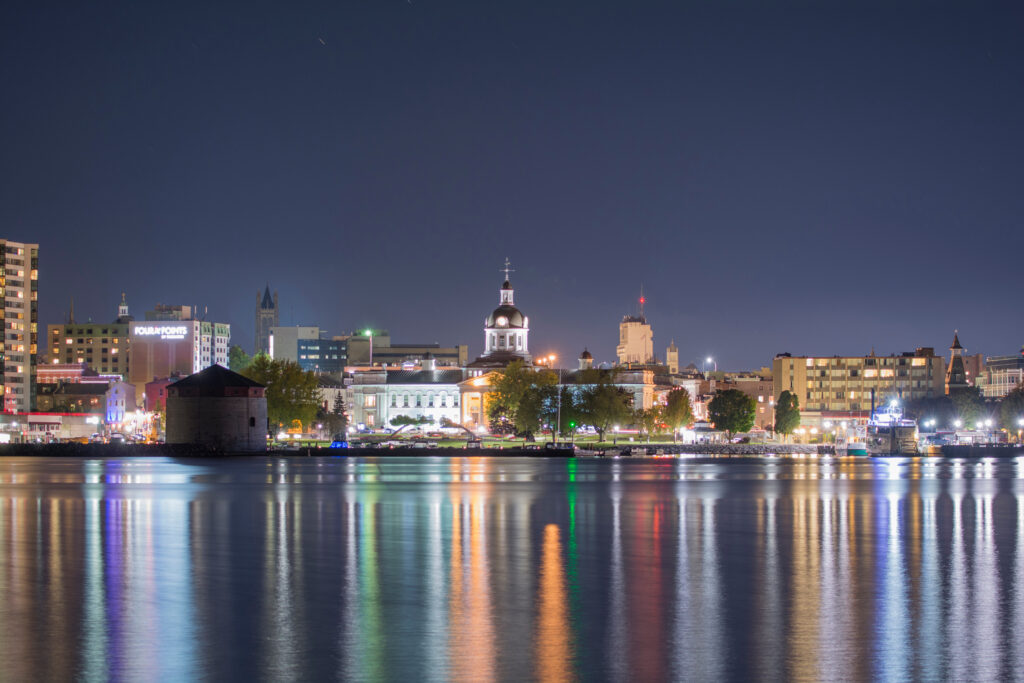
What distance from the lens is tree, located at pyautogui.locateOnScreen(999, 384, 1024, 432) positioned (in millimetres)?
143062

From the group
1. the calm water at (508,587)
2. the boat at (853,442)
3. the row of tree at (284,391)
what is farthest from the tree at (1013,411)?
the calm water at (508,587)

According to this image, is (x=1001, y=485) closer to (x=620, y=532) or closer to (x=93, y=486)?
(x=620, y=532)

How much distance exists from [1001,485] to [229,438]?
5565 cm

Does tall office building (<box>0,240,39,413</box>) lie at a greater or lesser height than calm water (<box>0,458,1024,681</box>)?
greater

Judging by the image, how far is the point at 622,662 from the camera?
16328mm

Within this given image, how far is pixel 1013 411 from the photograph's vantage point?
5699 inches

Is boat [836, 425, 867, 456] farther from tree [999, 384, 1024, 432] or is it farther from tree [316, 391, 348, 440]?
tree [316, 391, 348, 440]

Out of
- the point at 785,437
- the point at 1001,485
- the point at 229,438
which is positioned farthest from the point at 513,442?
the point at 1001,485

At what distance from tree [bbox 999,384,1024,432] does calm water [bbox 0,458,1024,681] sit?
10637cm

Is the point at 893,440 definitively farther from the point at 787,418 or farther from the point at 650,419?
the point at 787,418

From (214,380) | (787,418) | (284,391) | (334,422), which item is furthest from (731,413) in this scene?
(214,380)

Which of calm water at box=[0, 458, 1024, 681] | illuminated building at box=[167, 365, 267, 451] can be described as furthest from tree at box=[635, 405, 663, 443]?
calm water at box=[0, 458, 1024, 681]

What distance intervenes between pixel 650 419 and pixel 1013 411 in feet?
149

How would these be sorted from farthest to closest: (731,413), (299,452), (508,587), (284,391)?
1. (731,413)
2. (284,391)
3. (299,452)
4. (508,587)
